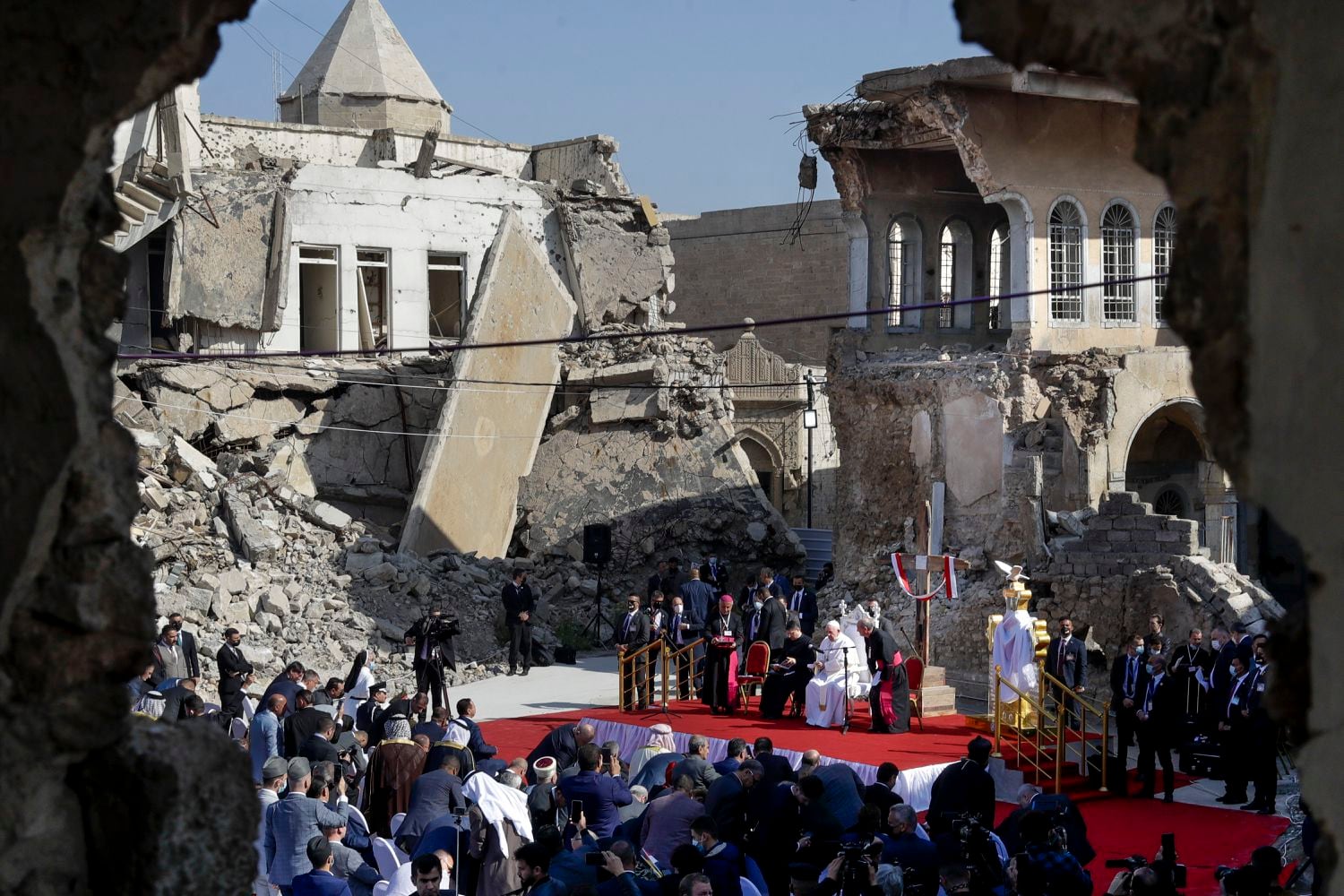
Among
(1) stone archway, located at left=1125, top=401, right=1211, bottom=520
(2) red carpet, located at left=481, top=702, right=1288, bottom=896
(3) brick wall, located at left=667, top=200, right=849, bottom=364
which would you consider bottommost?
(2) red carpet, located at left=481, top=702, right=1288, bottom=896

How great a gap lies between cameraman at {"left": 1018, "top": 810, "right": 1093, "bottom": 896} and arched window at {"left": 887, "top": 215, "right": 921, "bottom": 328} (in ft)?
48.3

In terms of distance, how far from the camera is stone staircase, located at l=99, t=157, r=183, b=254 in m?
19.8

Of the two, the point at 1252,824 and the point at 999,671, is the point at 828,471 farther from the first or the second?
the point at 1252,824

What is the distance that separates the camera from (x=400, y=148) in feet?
95.9

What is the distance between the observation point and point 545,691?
19.1 m

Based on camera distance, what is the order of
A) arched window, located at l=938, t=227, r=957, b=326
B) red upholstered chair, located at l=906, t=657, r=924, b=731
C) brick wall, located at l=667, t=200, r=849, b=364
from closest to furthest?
red upholstered chair, located at l=906, t=657, r=924, b=731
arched window, located at l=938, t=227, r=957, b=326
brick wall, located at l=667, t=200, r=849, b=364

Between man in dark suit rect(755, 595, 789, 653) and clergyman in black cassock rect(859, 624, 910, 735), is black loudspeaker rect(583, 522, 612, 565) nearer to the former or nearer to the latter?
man in dark suit rect(755, 595, 789, 653)

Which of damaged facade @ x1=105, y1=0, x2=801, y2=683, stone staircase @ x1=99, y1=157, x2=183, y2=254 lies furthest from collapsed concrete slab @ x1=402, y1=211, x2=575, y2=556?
stone staircase @ x1=99, y1=157, x2=183, y2=254

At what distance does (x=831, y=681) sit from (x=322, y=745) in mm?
6058

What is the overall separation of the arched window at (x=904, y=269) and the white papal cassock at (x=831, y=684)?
315 inches

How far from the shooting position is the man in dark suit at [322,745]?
35.2 feet

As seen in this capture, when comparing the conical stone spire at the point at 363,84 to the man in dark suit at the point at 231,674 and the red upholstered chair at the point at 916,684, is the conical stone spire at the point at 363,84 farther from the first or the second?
the red upholstered chair at the point at 916,684

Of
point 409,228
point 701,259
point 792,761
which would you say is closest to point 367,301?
point 409,228

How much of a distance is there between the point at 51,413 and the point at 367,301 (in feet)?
81.0
